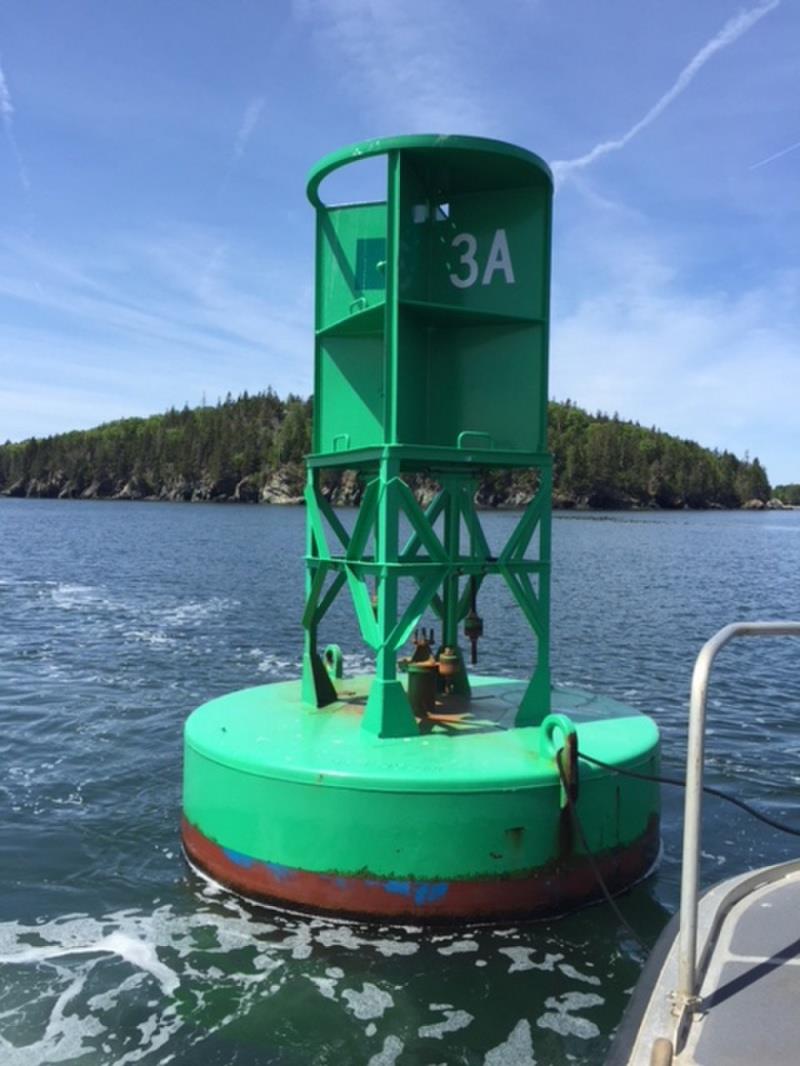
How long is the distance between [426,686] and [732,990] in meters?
7.32

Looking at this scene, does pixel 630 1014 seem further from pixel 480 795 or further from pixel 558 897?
pixel 558 897

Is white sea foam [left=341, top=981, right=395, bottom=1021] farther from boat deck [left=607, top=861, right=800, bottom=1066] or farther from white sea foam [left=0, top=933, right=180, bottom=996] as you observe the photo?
boat deck [left=607, top=861, right=800, bottom=1066]

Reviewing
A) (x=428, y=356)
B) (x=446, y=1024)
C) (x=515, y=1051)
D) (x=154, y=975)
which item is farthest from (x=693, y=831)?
(x=428, y=356)

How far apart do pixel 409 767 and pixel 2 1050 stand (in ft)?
13.8

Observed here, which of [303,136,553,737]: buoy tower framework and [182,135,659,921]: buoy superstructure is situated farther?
[303,136,553,737]: buoy tower framework

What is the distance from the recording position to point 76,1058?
740 centimetres

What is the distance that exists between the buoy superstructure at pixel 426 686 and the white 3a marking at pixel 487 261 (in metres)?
0.02

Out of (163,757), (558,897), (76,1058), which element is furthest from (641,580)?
(76,1058)

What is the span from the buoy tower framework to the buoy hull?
44.9 inches

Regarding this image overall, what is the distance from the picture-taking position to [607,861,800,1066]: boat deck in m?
3.87

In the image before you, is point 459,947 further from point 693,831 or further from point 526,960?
point 693,831

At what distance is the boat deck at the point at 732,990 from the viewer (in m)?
3.87

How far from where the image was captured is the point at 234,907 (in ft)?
32.2

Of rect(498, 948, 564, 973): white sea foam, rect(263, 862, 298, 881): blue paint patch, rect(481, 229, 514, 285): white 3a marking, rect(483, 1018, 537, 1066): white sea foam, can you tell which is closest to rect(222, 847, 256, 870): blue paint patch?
rect(263, 862, 298, 881): blue paint patch
